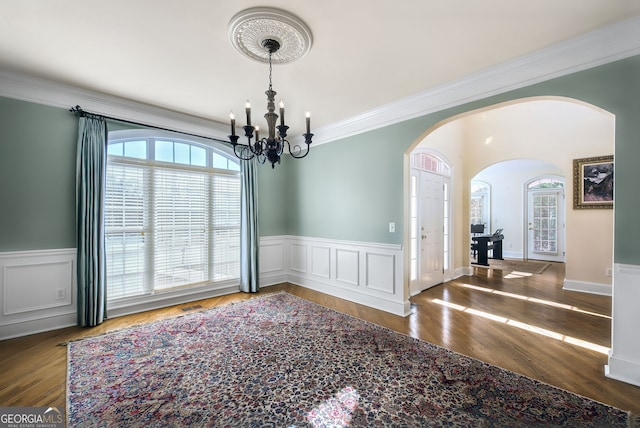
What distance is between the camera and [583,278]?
485cm

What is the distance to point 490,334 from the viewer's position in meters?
3.17

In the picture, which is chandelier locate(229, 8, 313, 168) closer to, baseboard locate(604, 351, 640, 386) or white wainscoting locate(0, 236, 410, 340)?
white wainscoting locate(0, 236, 410, 340)

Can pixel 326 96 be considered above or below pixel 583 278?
above

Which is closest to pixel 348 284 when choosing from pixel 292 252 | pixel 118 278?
pixel 292 252

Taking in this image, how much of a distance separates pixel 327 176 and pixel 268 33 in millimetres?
2810

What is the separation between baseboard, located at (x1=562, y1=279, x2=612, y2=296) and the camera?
4613 millimetres

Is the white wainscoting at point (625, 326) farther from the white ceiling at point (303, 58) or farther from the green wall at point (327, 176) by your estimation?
the white ceiling at point (303, 58)

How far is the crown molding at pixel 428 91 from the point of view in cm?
231

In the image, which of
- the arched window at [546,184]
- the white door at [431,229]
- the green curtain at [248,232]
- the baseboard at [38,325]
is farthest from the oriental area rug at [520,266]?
the baseboard at [38,325]

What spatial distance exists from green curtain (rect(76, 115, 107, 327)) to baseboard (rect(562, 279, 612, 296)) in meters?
7.44

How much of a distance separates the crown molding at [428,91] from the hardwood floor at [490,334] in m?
2.67

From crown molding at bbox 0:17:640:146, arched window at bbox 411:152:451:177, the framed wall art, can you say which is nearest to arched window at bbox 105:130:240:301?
crown molding at bbox 0:17:640:146

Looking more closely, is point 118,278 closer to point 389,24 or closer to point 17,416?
point 17,416

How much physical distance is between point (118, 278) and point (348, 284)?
333 centimetres
